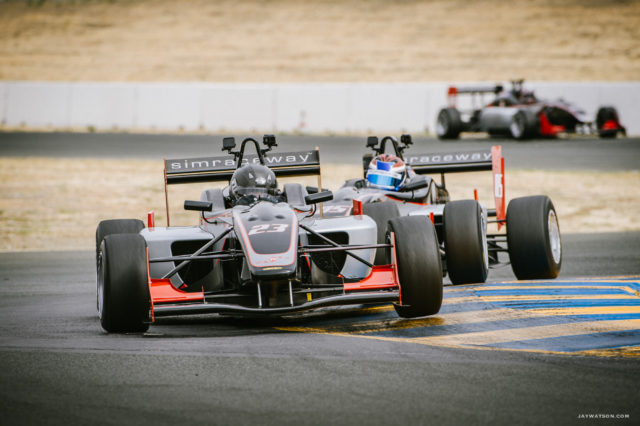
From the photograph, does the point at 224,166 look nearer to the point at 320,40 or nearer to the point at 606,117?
the point at 606,117

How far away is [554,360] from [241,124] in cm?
2644

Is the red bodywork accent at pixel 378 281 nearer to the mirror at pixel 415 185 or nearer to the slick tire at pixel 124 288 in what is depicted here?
the slick tire at pixel 124 288

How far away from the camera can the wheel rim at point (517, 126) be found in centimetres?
2933

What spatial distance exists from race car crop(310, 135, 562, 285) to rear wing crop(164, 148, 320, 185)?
2.21 ft

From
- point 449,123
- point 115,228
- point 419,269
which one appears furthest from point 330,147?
point 419,269

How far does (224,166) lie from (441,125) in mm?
19684

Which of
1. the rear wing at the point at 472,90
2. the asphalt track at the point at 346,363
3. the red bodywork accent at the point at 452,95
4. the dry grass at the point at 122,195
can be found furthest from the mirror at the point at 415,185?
the red bodywork accent at the point at 452,95

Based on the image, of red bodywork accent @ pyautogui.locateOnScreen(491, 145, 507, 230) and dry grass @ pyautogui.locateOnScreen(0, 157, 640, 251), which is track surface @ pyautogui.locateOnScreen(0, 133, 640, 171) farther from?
red bodywork accent @ pyautogui.locateOnScreen(491, 145, 507, 230)

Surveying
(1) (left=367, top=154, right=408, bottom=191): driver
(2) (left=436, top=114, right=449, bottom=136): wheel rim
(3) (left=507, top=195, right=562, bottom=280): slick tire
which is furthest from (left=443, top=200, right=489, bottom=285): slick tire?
(2) (left=436, top=114, right=449, bottom=136): wheel rim

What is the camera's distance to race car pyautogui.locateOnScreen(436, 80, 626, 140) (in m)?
29.0

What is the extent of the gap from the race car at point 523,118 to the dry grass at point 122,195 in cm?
587

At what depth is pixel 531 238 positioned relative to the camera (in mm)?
10586

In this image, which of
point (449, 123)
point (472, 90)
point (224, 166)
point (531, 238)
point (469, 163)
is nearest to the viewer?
point (531, 238)

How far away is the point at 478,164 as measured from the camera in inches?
485
